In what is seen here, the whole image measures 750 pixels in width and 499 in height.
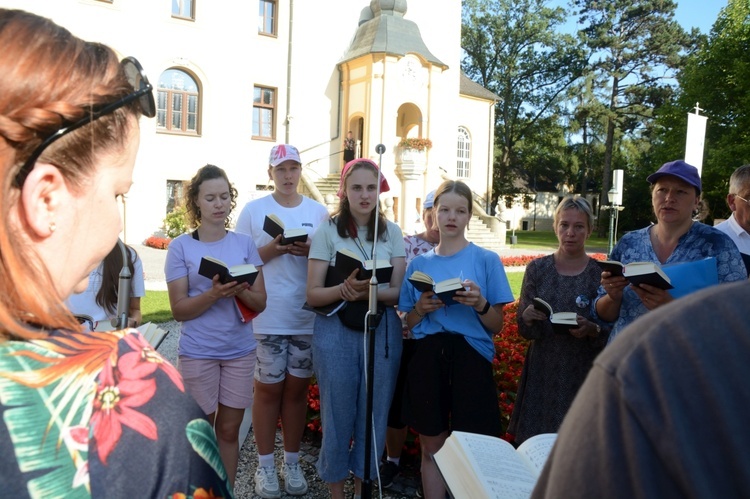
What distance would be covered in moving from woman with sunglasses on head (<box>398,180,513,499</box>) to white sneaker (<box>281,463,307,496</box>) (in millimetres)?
975

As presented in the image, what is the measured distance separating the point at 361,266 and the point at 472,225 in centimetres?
2339

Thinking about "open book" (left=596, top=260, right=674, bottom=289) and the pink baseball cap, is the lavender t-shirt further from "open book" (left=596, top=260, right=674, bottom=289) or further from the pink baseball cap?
"open book" (left=596, top=260, right=674, bottom=289)

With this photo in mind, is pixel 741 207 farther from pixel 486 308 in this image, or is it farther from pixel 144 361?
pixel 144 361

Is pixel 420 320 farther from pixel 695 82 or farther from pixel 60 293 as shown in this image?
pixel 695 82

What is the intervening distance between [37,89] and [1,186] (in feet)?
0.51

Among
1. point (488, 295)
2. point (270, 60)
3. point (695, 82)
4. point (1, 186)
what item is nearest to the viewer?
point (1, 186)

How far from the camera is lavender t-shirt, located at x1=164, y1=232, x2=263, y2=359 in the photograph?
12.9ft

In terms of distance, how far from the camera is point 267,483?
417cm

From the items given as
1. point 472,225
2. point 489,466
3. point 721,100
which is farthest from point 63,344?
point 721,100

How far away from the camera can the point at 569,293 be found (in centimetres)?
409

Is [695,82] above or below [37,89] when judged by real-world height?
above

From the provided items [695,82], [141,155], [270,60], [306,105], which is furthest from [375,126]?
[695,82]

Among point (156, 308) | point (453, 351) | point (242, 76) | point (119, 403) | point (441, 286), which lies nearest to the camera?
point (119, 403)

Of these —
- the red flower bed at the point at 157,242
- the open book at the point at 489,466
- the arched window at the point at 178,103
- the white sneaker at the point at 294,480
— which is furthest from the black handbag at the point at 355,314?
the arched window at the point at 178,103
